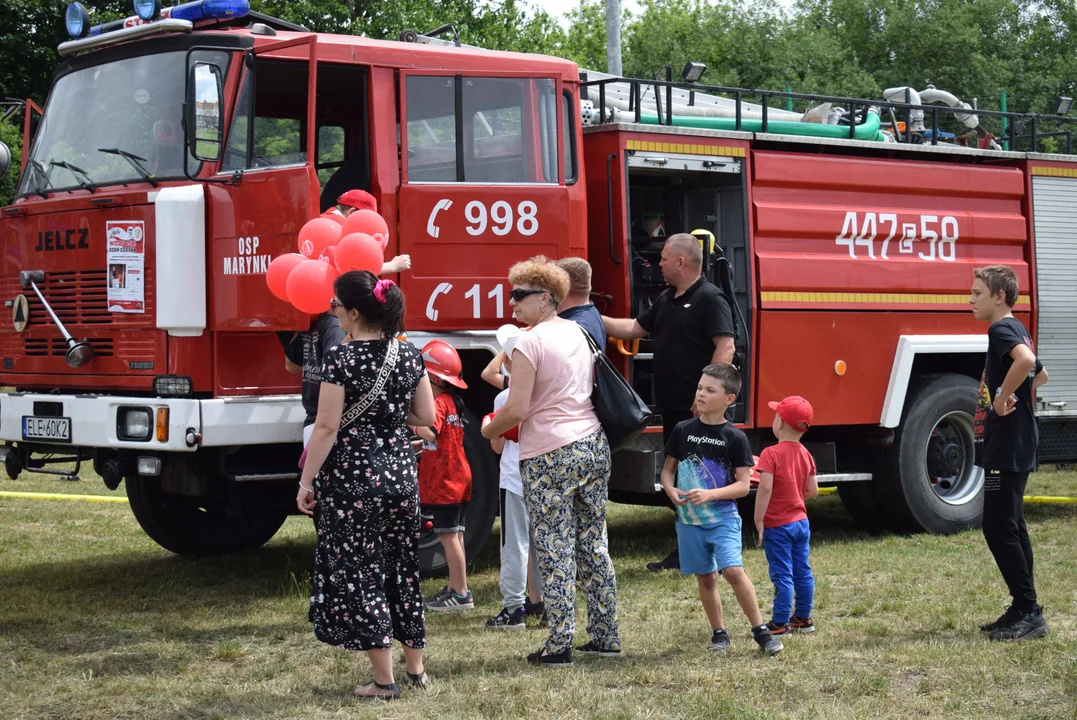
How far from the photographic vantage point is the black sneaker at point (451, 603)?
707 centimetres

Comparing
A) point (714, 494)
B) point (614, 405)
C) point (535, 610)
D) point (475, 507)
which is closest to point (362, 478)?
point (614, 405)

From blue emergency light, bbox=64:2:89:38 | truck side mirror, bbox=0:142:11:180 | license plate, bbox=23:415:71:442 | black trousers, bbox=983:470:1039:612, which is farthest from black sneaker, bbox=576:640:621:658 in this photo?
blue emergency light, bbox=64:2:89:38

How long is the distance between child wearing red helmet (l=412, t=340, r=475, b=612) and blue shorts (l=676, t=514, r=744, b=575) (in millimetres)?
1470

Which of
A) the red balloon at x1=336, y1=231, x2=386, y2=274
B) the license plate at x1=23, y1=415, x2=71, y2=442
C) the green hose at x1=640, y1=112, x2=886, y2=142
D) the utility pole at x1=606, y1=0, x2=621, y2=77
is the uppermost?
the utility pole at x1=606, y1=0, x2=621, y2=77

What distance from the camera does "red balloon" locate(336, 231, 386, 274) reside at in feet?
20.7

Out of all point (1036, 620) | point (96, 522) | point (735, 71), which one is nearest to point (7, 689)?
point (1036, 620)

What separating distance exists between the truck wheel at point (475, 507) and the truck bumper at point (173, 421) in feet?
3.28

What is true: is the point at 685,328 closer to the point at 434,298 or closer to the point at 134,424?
the point at 434,298

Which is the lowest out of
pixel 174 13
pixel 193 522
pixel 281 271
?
pixel 193 522

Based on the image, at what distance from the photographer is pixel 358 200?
22.7 ft

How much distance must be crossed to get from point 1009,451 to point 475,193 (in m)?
3.14

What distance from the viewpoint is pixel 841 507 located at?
468 inches

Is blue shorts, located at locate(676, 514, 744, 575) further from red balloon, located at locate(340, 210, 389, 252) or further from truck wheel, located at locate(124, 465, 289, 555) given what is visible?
truck wheel, located at locate(124, 465, 289, 555)

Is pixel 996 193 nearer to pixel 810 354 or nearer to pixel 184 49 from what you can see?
pixel 810 354
